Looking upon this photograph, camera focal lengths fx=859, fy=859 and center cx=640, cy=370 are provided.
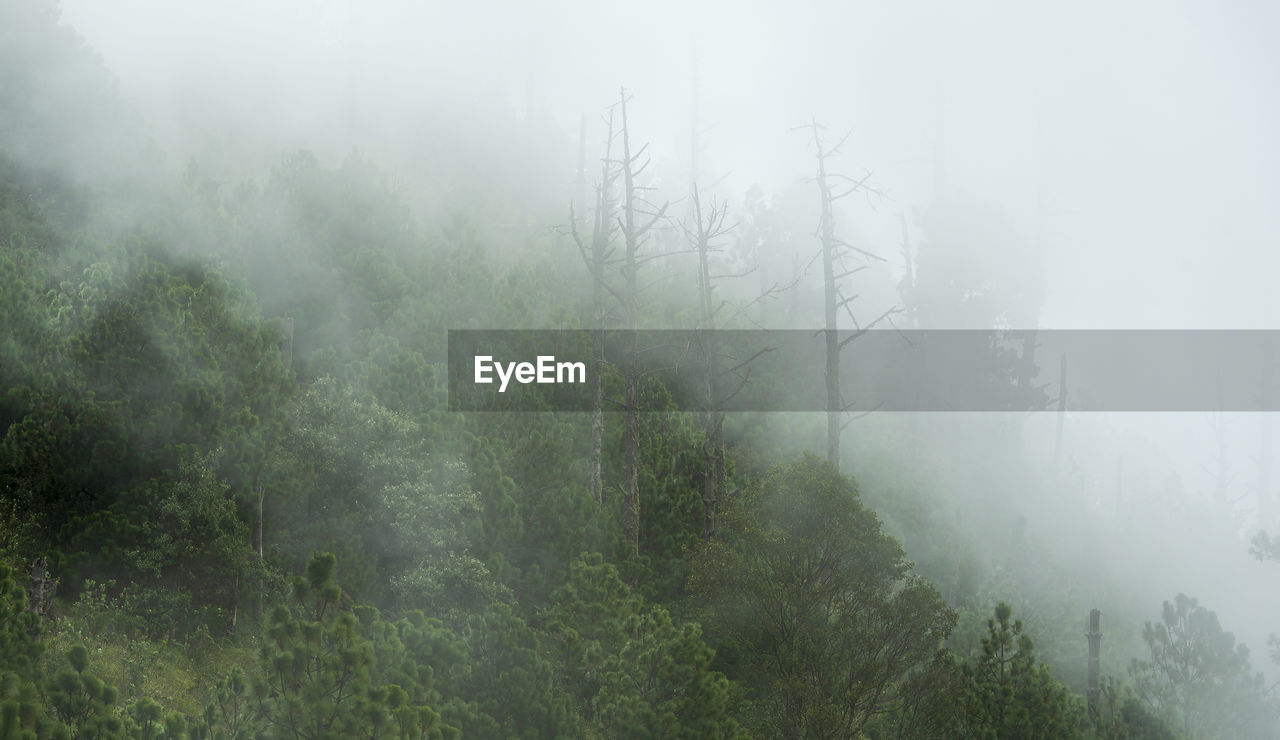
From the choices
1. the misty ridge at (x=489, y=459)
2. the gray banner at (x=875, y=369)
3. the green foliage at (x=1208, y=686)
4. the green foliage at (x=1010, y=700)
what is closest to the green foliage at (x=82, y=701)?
the misty ridge at (x=489, y=459)

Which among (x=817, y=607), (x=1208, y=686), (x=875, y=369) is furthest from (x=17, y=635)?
(x=875, y=369)

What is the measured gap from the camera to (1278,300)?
95.8 m

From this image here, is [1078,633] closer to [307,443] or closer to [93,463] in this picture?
[307,443]

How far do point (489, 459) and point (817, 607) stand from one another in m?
5.36

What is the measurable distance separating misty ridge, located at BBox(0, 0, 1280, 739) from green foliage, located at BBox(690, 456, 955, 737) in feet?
0.20

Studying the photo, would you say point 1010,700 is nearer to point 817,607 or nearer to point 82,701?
point 817,607

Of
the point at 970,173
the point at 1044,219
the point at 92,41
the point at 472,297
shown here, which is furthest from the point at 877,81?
the point at 472,297

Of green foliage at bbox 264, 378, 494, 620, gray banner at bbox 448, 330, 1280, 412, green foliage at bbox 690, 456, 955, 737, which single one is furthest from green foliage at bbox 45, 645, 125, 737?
gray banner at bbox 448, 330, 1280, 412

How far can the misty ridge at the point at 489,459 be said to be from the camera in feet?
32.7

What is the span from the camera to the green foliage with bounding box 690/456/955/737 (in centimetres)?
1125

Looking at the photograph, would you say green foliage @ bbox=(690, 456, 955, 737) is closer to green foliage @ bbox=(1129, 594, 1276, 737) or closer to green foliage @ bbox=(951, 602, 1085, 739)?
green foliage @ bbox=(951, 602, 1085, 739)

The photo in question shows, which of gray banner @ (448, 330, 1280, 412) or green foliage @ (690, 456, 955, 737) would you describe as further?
gray banner @ (448, 330, 1280, 412)

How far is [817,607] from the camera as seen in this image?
11555 millimetres

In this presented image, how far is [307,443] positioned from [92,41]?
36.5 meters
